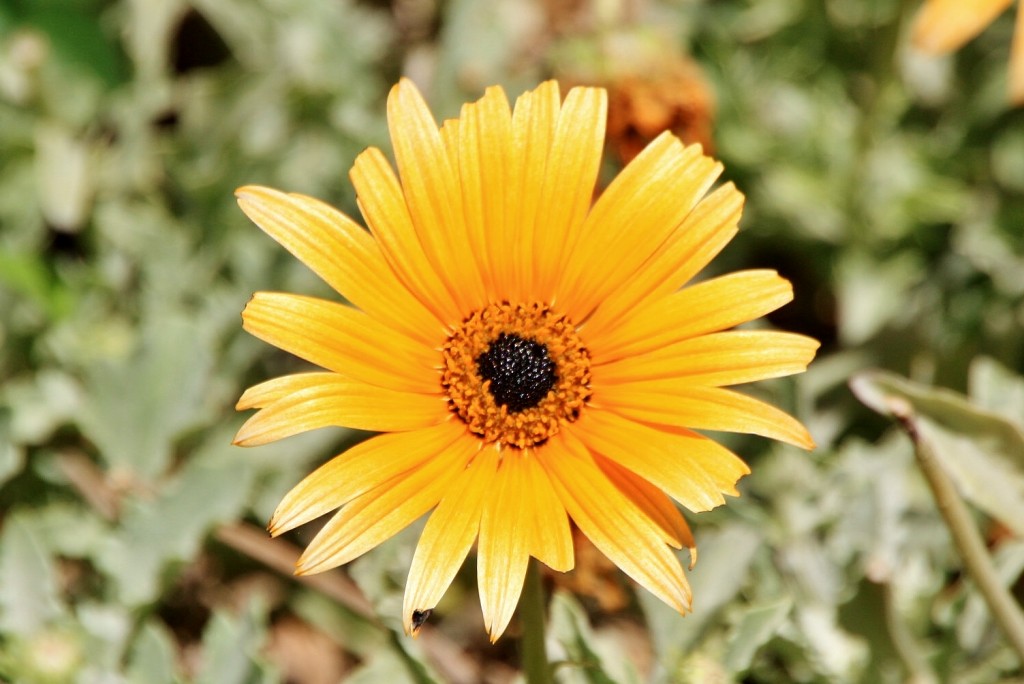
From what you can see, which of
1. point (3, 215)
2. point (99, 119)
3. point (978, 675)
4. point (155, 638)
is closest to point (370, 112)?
point (99, 119)

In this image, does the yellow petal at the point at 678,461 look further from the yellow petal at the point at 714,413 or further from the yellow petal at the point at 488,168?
the yellow petal at the point at 488,168

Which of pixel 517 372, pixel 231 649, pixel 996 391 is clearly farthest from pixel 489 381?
pixel 996 391

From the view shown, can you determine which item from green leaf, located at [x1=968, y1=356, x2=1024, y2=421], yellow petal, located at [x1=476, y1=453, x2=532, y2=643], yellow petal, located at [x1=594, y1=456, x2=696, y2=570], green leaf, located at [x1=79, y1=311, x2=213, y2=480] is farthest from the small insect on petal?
green leaf, located at [x1=968, y1=356, x2=1024, y2=421]

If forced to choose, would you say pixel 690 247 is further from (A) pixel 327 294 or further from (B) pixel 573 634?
(A) pixel 327 294

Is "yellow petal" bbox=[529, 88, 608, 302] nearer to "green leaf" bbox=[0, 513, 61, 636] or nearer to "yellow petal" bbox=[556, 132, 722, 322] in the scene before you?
"yellow petal" bbox=[556, 132, 722, 322]

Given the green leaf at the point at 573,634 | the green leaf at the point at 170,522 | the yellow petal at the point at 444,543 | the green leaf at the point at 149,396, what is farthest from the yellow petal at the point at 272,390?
the green leaf at the point at 149,396

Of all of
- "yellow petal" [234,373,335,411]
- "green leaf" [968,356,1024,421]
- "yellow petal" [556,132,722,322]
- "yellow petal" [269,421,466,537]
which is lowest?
"green leaf" [968,356,1024,421]
